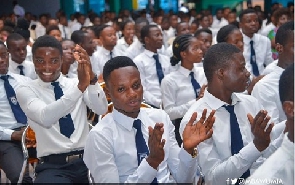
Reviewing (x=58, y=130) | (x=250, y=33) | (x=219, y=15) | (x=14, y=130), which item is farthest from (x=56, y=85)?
(x=219, y=15)

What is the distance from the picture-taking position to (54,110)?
2.48 m

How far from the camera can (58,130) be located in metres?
2.75

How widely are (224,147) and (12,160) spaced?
1.49 m

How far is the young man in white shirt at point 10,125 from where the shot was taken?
2.92 metres

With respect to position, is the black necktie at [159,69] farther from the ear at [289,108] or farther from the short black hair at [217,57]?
the ear at [289,108]

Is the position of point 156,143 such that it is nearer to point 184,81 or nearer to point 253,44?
point 184,81

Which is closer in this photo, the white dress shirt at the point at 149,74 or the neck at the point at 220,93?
the neck at the point at 220,93

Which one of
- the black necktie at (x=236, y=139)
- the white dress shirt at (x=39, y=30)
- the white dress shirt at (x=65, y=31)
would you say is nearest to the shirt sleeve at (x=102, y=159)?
the black necktie at (x=236, y=139)

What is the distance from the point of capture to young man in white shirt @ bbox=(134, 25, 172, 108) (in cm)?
459

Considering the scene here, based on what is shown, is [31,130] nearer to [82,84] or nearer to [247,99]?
[82,84]

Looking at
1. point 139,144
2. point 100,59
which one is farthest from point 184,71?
point 100,59

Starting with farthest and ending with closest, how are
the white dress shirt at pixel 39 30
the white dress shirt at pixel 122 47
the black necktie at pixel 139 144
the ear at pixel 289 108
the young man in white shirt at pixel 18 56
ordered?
the white dress shirt at pixel 39 30 < the white dress shirt at pixel 122 47 < the young man in white shirt at pixel 18 56 < the black necktie at pixel 139 144 < the ear at pixel 289 108

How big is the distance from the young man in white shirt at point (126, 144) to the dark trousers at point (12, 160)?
922 millimetres

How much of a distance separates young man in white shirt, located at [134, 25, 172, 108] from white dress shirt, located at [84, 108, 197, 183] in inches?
86.8
